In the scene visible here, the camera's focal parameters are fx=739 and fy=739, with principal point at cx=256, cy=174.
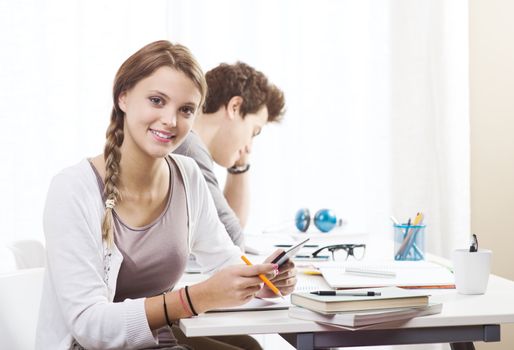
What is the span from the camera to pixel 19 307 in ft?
5.53

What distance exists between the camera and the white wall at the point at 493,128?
3.50 m

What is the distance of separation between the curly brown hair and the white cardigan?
111 centimetres

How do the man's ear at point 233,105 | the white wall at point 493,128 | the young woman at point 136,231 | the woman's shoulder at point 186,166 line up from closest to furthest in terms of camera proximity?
the young woman at point 136,231
the woman's shoulder at point 186,166
the man's ear at point 233,105
the white wall at point 493,128

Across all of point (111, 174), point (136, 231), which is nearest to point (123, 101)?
point (111, 174)

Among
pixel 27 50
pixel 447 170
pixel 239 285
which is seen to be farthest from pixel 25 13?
pixel 239 285

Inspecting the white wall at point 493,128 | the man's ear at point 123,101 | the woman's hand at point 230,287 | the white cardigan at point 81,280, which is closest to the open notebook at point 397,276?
the woman's hand at point 230,287

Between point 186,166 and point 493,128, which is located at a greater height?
point 493,128

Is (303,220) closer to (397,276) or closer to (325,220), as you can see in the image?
(325,220)

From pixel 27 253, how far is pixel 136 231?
1.95ft

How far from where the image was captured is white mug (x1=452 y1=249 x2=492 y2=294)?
5.25 feet

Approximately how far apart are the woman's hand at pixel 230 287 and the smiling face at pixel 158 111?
353 mm

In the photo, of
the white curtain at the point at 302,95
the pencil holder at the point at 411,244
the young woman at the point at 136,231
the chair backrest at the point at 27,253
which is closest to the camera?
the young woman at the point at 136,231

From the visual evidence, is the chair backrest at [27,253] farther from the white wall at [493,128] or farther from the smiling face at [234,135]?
the white wall at [493,128]

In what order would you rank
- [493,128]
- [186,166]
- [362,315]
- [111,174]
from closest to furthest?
[362,315] < [111,174] < [186,166] < [493,128]
